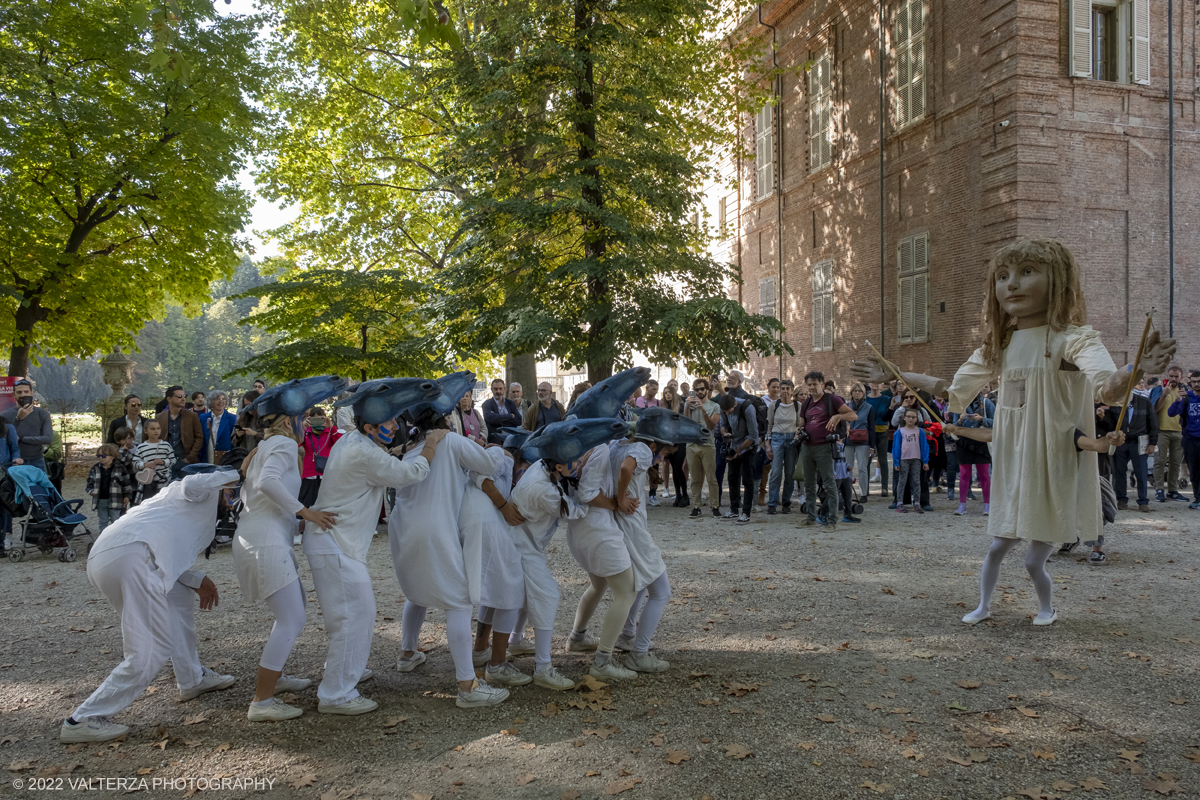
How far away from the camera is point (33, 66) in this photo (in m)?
15.3

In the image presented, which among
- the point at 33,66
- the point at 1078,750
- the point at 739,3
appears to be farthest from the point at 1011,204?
the point at 33,66

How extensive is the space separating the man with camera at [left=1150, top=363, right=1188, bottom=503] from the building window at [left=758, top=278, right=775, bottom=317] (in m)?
14.2

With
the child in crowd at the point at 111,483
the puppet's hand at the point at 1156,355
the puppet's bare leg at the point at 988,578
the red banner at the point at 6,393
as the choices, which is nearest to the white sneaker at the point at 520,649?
the puppet's bare leg at the point at 988,578

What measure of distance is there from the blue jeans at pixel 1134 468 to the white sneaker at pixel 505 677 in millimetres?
9953

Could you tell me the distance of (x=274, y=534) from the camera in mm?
4289

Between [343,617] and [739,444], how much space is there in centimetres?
781

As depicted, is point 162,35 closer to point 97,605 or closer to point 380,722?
point 380,722

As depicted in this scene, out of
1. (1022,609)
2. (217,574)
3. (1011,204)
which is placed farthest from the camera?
(1011,204)

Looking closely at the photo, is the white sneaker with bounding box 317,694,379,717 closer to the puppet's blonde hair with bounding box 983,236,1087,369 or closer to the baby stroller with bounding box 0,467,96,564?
the puppet's blonde hair with bounding box 983,236,1087,369

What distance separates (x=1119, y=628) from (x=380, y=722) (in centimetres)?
483

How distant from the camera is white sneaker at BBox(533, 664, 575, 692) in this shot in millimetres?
4633

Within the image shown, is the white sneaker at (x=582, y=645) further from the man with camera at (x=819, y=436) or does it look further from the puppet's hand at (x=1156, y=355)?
the man with camera at (x=819, y=436)

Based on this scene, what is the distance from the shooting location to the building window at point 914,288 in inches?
763

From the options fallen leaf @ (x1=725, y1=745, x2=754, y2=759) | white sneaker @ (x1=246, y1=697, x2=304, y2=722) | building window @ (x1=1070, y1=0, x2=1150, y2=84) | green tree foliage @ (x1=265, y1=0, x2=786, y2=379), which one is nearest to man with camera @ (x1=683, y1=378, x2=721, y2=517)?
green tree foliage @ (x1=265, y1=0, x2=786, y2=379)
